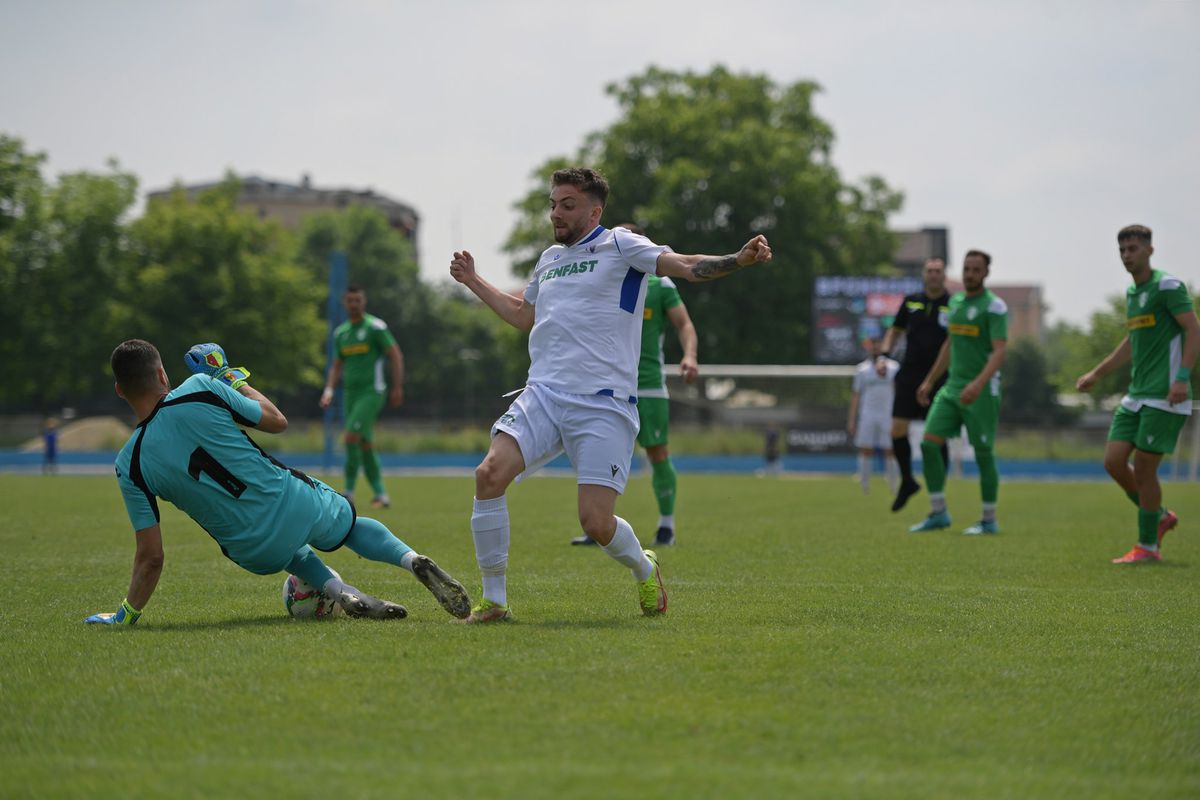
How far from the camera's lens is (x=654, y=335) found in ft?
36.7

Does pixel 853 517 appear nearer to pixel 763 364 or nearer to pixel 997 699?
pixel 997 699

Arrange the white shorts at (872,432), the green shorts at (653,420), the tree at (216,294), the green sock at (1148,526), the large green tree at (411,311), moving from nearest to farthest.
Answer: the green sock at (1148,526)
the green shorts at (653,420)
the white shorts at (872,432)
the tree at (216,294)
the large green tree at (411,311)

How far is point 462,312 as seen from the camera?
302ft

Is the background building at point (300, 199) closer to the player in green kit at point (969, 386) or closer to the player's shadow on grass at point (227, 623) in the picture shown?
the player in green kit at point (969, 386)

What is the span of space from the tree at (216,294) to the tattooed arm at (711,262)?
55398 millimetres

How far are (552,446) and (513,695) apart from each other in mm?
2128

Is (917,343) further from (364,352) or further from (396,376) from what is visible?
(364,352)

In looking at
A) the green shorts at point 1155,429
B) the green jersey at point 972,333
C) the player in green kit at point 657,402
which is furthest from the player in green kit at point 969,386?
the player in green kit at point 657,402

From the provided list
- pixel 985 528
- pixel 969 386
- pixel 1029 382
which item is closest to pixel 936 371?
pixel 969 386

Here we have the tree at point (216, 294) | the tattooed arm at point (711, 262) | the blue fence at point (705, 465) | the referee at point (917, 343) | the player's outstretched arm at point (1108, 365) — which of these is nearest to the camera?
the tattooed arm at point (711, 262)

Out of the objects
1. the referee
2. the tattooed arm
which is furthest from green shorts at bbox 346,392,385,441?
the tattooed arm

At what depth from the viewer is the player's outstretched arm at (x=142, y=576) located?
6.16 meters

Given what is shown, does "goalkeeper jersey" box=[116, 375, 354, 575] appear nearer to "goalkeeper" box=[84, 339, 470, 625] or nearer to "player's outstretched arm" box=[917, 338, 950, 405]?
"goalkeeper" box=[84, 339, 470, 625]

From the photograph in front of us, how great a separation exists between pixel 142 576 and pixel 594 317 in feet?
7.76
